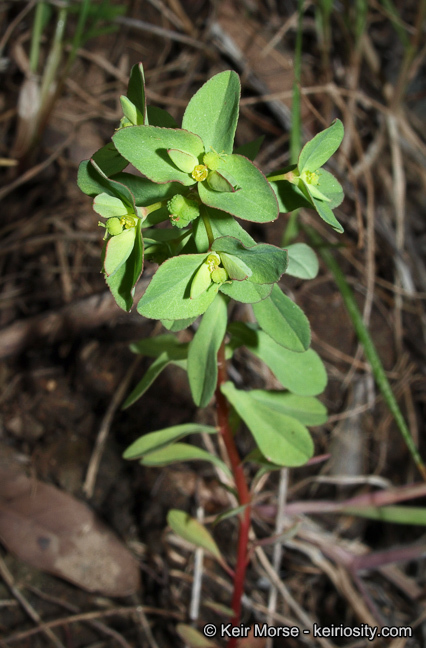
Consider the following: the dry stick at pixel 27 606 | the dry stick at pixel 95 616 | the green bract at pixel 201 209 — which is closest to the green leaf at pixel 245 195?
the green bract at pixel 201 209

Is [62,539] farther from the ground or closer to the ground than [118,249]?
closer to the ground

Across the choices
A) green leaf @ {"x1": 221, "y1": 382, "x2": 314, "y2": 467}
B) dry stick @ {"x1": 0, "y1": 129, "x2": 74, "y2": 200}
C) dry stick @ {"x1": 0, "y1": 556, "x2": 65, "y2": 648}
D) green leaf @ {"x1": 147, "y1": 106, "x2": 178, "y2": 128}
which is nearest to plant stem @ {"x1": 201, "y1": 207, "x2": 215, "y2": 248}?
green leaf @ {"x1": 147, "y1": 106, "x2": 178, "y2": 128}

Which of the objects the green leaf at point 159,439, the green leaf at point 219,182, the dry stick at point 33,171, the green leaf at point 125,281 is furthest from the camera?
the dry stick at point 33,171

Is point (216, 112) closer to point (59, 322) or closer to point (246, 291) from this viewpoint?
point (246, 291)

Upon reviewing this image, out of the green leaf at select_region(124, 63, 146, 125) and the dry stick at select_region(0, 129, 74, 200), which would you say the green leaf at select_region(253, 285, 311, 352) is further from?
the dry stick at select_region(0, 129, 74, 200)

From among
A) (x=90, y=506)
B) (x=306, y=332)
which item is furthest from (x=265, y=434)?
(x=90, y=506)

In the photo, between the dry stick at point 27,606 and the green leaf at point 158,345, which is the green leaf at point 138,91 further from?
the dry stick at point 27,606

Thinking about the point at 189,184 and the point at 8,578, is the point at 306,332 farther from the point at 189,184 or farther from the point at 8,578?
the point at 8,578

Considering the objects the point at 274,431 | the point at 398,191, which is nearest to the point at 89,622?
the point at 274,431
